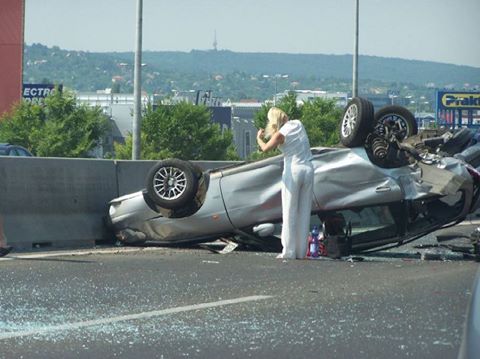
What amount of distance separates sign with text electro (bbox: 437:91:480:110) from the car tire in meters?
77.3

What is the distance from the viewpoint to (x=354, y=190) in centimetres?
1246

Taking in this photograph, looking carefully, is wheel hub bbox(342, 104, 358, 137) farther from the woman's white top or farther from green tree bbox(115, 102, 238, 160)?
green tree bbox(115, 102, 238, 160)

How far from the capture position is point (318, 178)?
41.3ft

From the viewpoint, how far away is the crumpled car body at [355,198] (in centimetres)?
1239

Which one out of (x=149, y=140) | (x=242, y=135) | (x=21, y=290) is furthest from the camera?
(x=242, y=135)

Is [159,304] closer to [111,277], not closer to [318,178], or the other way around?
[111,277]

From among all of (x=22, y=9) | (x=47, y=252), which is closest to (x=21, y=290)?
(x=47, y=252)

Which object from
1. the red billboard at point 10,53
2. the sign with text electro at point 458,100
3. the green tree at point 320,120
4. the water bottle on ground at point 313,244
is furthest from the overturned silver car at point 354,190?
the sign with text electro at point 458,100

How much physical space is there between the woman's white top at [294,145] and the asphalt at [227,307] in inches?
43.9

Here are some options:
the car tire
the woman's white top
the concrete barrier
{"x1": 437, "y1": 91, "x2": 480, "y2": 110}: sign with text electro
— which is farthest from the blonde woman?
{"x1": 437, "y1": 91, "x2": 480, "y2": 110}: sign with text electro

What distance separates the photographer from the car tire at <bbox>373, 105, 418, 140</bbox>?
13.3 meters

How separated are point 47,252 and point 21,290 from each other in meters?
3.57

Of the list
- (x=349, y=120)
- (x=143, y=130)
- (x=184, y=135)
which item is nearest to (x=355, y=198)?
(x=349, y=120)

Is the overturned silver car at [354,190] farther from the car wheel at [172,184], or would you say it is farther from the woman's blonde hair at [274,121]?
the woman's blonde hair at [274,121]
